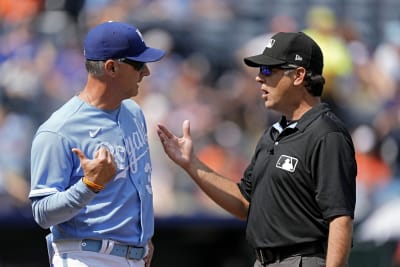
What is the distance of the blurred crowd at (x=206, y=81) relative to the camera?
9398 mm

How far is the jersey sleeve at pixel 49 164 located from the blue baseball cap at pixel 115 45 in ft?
1.45

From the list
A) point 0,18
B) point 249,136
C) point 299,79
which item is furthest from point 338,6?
point 299,79

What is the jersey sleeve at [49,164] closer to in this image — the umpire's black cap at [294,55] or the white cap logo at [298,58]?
the umpire's black cap at [294,55]

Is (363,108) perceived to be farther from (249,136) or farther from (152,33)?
(152,33)

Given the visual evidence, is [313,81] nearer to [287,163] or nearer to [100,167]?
[287,163]

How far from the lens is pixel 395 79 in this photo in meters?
10.4

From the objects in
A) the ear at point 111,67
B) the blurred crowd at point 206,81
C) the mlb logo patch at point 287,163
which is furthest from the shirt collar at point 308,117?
the blurred crowd at point 206,81

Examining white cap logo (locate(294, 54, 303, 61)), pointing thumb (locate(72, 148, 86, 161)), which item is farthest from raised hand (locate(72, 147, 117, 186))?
white cap logo (locate(294, 54, 303, 61))

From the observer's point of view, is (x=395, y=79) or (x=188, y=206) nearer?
(x=188, y=206)

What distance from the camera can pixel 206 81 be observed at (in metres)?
9.94

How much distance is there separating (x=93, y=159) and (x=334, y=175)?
1090mm

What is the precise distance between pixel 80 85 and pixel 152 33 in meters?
0.99

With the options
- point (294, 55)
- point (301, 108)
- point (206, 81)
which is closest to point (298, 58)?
point (294, 55)

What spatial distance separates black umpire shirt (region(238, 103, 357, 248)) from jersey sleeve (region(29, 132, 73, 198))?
0.97m
